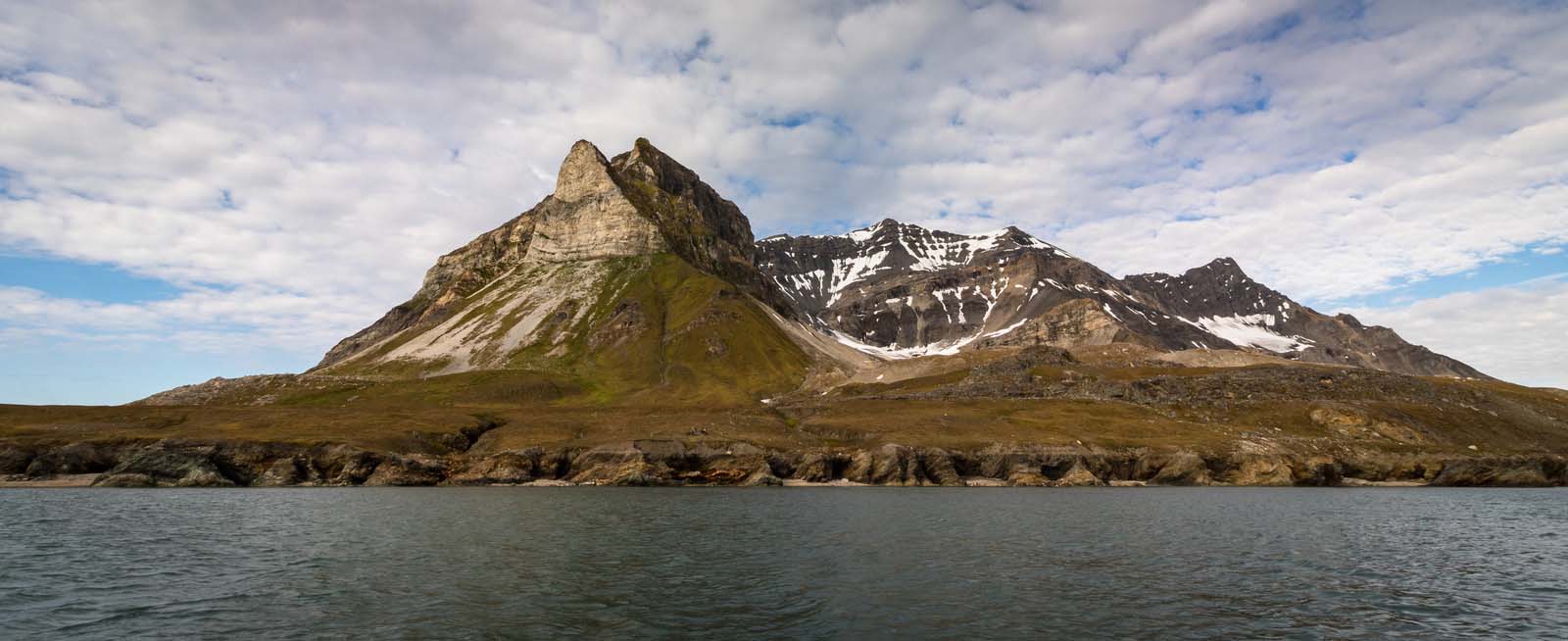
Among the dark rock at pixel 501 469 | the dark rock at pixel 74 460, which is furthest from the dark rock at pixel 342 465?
the dark rock at pixel 74 460

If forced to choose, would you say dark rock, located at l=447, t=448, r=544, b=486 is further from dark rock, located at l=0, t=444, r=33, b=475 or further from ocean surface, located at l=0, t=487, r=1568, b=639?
dark rock, located at l=0, t=444, r=33, b=475

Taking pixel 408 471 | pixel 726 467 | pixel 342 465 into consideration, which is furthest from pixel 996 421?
pixel 342 465

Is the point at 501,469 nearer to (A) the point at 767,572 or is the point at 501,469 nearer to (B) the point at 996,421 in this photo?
(A) the point at 767,572

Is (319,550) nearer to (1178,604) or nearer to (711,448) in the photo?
(1178,604)

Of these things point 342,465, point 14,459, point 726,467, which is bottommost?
point 726,467

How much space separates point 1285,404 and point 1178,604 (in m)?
164

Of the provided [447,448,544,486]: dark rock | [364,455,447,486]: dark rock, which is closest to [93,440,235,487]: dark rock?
[364,455,447,486]: dark rock

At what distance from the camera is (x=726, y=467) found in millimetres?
125000

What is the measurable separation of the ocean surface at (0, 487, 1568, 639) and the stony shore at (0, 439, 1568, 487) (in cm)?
3572

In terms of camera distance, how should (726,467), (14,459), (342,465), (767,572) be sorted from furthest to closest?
(726,467), (342,465), (14,459), (767,572)

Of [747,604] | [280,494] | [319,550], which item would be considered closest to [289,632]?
[747,604]

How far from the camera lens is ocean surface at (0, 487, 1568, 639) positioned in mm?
30047

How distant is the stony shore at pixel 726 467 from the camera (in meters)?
111

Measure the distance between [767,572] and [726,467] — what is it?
84418 mm
